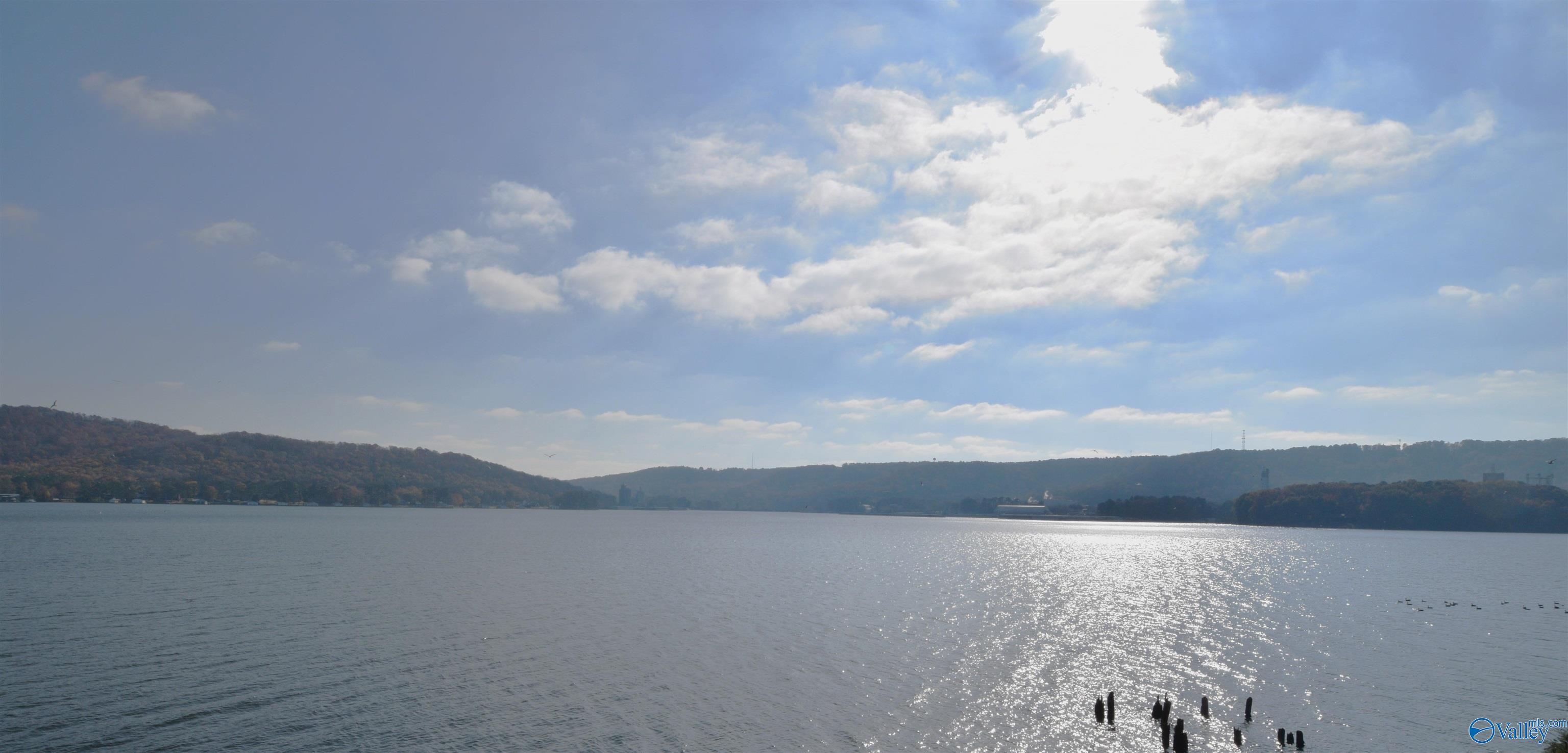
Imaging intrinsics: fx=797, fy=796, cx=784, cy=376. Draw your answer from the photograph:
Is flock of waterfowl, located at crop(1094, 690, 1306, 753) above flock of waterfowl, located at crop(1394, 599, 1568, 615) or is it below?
above

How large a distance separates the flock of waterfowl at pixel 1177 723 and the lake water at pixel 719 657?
57 cm

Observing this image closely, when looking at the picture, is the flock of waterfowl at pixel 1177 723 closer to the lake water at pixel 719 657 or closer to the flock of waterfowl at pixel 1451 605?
the lake water at pixel 719 657

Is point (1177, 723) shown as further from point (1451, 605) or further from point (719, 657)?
point (1451, 605)

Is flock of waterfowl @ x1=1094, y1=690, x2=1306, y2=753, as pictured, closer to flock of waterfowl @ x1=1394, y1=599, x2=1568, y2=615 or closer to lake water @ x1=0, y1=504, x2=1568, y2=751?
lake water @ x1=0, y1=504, x2=1568, y2=751

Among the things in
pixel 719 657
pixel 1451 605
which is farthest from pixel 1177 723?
pixel 1451 605

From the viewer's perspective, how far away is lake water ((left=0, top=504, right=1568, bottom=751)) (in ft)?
103

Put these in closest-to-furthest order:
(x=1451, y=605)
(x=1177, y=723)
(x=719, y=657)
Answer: (x=1177, y=723)
(x=719, y=657)
(x=1451, y=605)

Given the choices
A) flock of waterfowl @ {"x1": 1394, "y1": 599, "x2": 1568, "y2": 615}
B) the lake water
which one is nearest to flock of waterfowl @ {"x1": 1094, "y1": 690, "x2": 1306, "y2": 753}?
the lake water

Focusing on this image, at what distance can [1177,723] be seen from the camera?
30.9 metres

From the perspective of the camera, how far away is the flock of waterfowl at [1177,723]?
3042 cm

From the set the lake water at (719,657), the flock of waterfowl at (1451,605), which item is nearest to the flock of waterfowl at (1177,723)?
the lake water at (719,657)

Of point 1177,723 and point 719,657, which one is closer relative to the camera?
point 1177,723

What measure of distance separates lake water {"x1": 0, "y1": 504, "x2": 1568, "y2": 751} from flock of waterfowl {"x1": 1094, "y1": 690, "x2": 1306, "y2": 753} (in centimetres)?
57

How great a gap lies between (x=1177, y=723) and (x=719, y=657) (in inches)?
941
